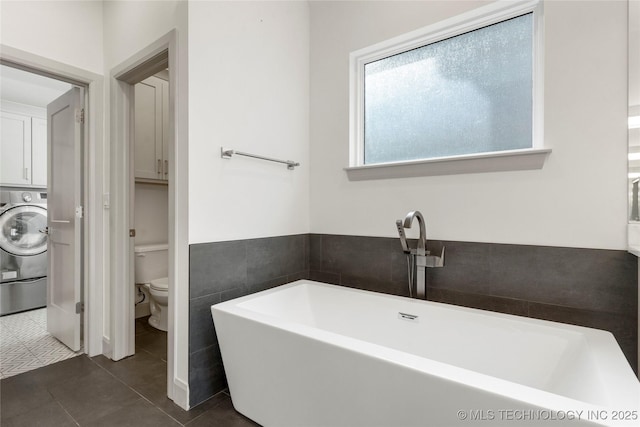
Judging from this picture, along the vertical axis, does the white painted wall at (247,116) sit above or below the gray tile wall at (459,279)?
above

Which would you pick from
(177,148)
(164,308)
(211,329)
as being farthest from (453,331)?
(164,308)

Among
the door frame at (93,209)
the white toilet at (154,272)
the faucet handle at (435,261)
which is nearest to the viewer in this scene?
the faucet handle at (435,261)

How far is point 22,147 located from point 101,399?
3.52 m

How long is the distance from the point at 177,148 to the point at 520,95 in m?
1.93

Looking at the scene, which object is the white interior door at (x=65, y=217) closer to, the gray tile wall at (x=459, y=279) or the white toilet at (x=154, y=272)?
the white toilet at (x=154, y=272)

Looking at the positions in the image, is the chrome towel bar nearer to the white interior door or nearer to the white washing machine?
the white interior door

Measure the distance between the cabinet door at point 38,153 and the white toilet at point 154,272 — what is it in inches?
80.4

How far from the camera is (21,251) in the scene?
3275 mm

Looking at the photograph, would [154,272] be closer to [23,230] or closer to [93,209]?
[93,209]

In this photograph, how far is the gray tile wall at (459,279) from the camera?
4.49 ft

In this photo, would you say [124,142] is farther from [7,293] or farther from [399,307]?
[7,293]

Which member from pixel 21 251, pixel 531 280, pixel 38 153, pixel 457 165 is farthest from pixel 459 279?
pixel 38 153

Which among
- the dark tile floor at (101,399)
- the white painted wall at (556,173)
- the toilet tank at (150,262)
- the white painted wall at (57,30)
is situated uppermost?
the white painted wall at (57,30)

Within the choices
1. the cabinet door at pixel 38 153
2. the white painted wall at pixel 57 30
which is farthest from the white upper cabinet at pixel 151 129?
the cabinet door at pixel 38 153
